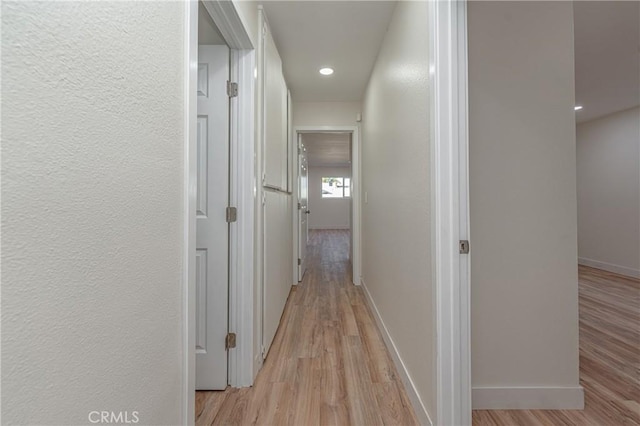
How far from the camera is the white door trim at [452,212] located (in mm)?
1205

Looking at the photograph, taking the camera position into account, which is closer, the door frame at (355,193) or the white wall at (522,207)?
the white wall at (522,207)

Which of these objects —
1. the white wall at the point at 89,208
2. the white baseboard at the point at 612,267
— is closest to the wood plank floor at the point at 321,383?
the white wall at the point at 89,208

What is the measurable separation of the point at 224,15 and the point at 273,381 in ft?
6.42

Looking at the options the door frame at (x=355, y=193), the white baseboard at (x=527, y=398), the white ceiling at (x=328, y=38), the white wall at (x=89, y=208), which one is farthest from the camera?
the door frame at (x=355, y=193)

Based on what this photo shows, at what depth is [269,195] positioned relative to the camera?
218cm

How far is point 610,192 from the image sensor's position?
465 centimetres

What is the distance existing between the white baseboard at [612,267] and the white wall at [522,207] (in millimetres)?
4110

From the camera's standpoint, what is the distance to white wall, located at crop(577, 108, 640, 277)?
4.32 m

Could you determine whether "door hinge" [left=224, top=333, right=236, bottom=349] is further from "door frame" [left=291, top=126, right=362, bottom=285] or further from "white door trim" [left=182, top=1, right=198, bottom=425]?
"door frame" [left=291, top=126, right=362, bottom=285]

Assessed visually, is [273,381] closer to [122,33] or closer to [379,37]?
[122,33]

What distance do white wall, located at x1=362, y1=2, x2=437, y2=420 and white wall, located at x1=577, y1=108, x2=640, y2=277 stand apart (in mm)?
4178

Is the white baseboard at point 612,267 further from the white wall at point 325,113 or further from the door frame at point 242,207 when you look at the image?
the door frame at point 242,207

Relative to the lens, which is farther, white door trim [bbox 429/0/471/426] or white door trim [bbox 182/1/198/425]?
white door trim [bbox 429/0/471/426]

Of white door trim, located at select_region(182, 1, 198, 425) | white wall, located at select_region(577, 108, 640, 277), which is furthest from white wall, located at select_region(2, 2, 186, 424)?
white wall, located at select_region(577, 108, 640, 277)
